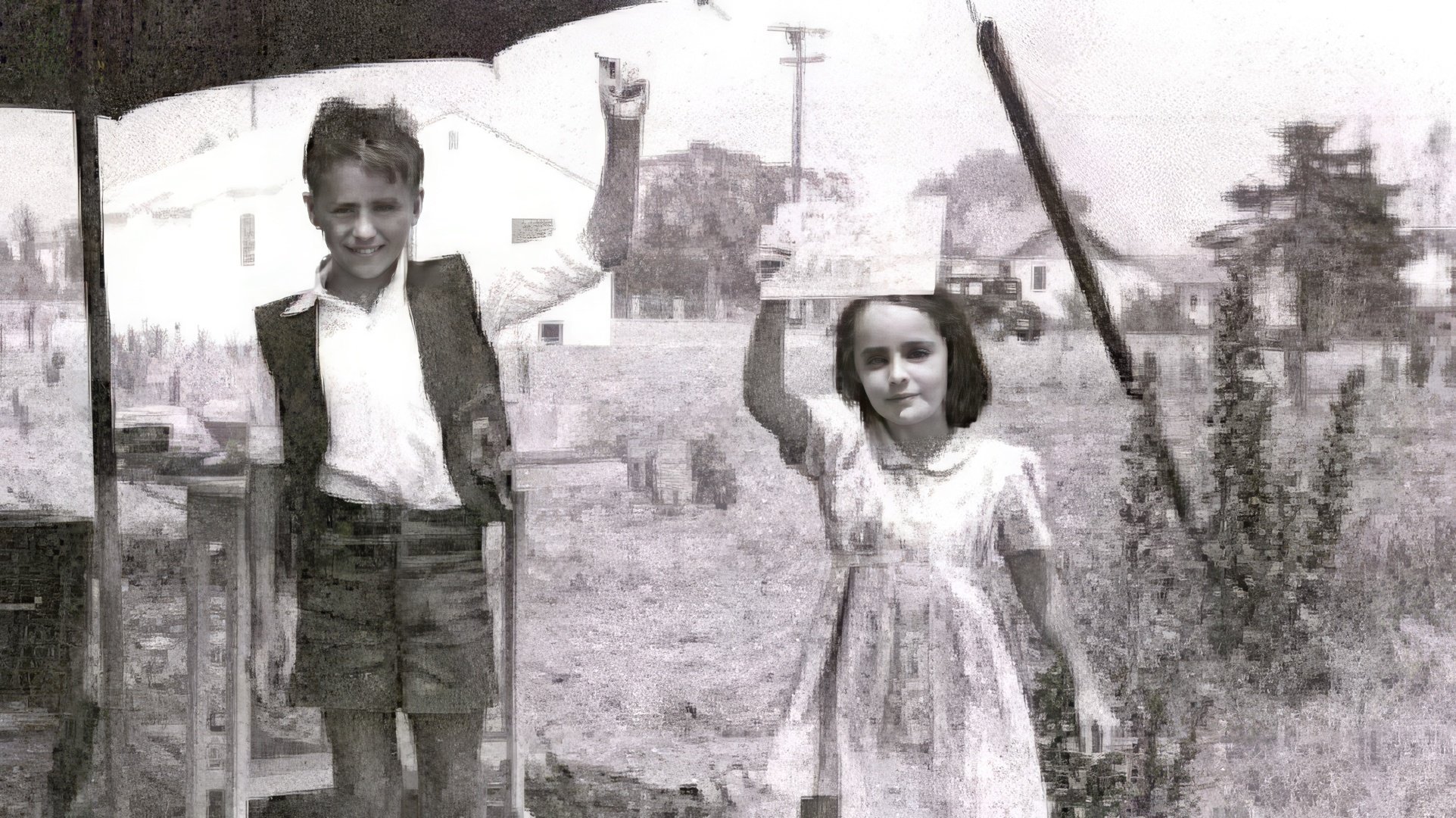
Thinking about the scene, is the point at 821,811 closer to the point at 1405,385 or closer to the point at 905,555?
the point at 905,555

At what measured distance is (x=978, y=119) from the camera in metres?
2.73

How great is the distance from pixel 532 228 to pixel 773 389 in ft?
2.18

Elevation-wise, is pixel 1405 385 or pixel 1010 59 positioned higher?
pixel 1010 59

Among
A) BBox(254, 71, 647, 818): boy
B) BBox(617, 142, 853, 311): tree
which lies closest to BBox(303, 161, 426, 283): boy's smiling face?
BBox(254, 71, 647, 818): boy

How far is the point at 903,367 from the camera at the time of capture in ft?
8.79

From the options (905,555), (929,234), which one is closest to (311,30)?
(929,234)

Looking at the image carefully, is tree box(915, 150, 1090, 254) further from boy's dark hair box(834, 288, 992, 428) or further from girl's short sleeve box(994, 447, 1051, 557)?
girl's short sleeve box(994, 447, 1051, 557)

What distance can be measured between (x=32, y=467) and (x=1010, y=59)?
8.29 feet

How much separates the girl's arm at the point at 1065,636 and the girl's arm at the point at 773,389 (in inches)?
23.7

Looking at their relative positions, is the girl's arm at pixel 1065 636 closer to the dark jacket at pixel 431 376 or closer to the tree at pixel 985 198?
the tree at pixel 985 198

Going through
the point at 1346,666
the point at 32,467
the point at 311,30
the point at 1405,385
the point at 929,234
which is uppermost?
the point at 311,30

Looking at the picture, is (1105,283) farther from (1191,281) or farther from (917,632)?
(917,632)

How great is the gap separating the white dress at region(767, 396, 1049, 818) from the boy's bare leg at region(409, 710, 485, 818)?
0.77 metres

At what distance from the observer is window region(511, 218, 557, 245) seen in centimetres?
274
